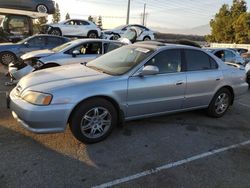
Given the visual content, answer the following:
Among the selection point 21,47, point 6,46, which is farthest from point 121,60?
point 6,46

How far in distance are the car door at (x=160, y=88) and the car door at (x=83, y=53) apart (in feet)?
12.3

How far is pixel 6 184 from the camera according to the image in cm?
288

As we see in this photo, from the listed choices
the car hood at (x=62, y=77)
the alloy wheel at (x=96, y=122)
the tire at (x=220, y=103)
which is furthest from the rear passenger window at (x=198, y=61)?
the alloy wheel at (x=96, y=122)

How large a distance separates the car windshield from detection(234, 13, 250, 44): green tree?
42.1m

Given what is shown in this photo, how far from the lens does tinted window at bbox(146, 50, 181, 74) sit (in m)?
4.55

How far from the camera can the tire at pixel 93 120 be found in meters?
3.76

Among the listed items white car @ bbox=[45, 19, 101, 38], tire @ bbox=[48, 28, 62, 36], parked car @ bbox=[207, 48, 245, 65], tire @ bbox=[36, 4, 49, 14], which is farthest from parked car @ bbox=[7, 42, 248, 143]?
tire @ bbox=[36, 4, 49, 14]

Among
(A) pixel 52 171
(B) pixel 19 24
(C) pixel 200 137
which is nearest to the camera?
(A) pixel 52 171

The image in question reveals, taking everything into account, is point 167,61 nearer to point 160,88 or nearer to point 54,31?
point 160,88

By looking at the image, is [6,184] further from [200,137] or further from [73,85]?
[200,137]

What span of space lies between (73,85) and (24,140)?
1.17 meters

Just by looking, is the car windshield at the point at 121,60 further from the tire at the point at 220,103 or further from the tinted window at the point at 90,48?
the tinted window at the point at 90,48

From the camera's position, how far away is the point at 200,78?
16.4 feet

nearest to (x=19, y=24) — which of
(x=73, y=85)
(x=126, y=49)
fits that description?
(x=126, y=49)
